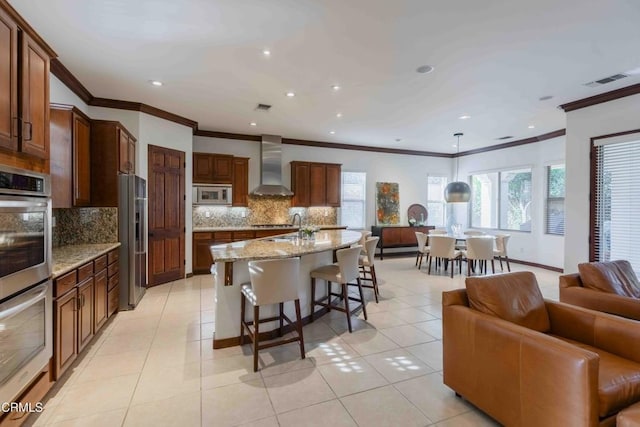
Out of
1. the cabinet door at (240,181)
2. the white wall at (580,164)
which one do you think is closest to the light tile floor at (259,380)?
the white wall at (580,164)

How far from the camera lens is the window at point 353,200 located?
8.10 m

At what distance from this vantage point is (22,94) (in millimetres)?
1987

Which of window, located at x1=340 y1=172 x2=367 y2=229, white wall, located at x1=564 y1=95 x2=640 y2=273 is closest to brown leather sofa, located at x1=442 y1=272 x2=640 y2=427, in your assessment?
white wall, located at x1=564 y1=95 x2=640 y2=273

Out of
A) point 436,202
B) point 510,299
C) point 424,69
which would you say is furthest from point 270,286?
point 436,202

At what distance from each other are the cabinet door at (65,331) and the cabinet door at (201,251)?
3.35 metres

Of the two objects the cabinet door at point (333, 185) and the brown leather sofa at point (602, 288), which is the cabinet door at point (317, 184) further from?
the brown leather sofa at point (602, 288)

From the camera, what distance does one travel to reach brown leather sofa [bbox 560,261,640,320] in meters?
2.73

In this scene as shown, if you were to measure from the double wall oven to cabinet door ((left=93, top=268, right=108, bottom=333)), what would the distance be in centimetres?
95

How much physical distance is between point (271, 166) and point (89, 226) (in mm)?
3748

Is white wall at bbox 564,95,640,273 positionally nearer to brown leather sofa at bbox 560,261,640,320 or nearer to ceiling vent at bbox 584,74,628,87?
ceiling vent at bbox 584,74,628,87

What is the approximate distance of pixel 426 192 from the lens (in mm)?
9078

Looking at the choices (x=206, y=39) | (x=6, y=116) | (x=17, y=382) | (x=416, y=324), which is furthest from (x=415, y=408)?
(x=206, y=39)

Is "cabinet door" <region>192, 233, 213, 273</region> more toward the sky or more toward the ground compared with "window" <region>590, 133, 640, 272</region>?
more toward the ground

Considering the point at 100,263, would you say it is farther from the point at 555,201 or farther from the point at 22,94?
the point at 555,201
